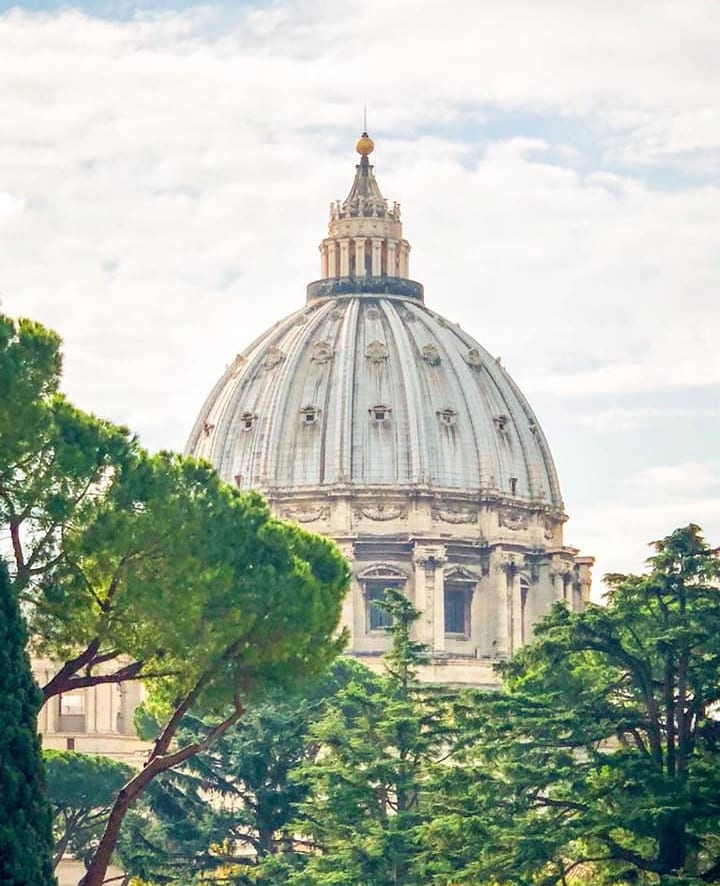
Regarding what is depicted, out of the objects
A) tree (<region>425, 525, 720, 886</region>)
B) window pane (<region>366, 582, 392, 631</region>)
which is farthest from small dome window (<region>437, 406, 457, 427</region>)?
tree (<region>425, 525, 720, 886</region>)

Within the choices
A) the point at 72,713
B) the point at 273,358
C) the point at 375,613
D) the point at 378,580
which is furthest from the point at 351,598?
the point at 273,358

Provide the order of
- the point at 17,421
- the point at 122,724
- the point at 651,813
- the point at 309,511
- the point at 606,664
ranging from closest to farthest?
1. the point at 17,421
2. the point at 651,813
3. the point at 606,664
4. the point at 122,724
5. the point at 309,511

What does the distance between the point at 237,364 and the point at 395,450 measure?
9.39 metres

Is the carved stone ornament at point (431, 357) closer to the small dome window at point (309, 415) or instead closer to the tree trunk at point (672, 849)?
the small dome window at point (309, 415)

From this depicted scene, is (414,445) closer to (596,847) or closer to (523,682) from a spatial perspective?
(523,682)

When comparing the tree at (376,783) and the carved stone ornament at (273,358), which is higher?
the carved stone ornament at (273,358)

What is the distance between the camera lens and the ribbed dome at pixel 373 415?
363 feet

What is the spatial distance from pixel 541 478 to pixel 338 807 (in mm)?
69861

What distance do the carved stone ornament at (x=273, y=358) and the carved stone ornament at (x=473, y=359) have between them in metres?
7.58

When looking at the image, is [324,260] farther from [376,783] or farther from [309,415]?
[376,783]

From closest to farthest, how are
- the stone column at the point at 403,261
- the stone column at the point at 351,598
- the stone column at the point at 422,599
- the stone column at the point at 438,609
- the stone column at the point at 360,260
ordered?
the stone column at the point at 351,598
the stone column at the point at 422,599
the stone column at the point at 438,609
the stone column at the point at 360,260
the stone column at the point at 403,261

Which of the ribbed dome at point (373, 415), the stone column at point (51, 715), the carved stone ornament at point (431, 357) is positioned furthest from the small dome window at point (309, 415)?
the stone column at point (51, 715)

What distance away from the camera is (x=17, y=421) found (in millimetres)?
34000

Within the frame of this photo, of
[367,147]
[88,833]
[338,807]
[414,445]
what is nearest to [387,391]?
[414,445]
